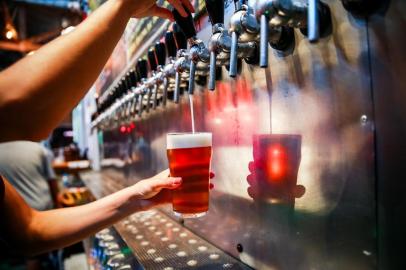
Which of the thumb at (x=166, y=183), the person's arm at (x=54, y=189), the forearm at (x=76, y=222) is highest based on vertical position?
the thumb at (x=166, y=183)

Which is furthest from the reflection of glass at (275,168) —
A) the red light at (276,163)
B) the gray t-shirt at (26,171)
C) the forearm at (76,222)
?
the gray t-shirt at (26,171)

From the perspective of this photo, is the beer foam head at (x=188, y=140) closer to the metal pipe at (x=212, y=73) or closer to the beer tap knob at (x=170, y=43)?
the metal pipe at (x=212, y=73)

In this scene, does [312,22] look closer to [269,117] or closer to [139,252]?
[269,117]

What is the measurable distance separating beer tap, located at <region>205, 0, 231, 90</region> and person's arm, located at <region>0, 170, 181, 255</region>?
40cm

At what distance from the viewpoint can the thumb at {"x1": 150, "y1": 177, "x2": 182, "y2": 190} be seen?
879 mm

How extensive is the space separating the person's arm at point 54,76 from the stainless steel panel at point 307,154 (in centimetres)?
46

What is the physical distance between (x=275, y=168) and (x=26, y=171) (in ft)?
8.43

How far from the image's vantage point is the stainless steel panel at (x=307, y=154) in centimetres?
67

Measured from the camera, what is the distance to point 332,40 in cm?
73

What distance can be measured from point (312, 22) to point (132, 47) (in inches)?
85.8

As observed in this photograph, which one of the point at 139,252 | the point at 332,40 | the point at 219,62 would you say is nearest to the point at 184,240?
the point at 139,252

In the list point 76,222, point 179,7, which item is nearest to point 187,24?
point 179,7

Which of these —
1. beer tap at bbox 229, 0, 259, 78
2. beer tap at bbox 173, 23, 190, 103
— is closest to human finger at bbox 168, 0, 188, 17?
beer tap at bbox 173, 23, 190, 103

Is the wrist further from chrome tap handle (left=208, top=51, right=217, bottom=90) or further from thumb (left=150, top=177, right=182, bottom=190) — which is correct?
thumb (left=150, top=177, right=182, bottom=190)
